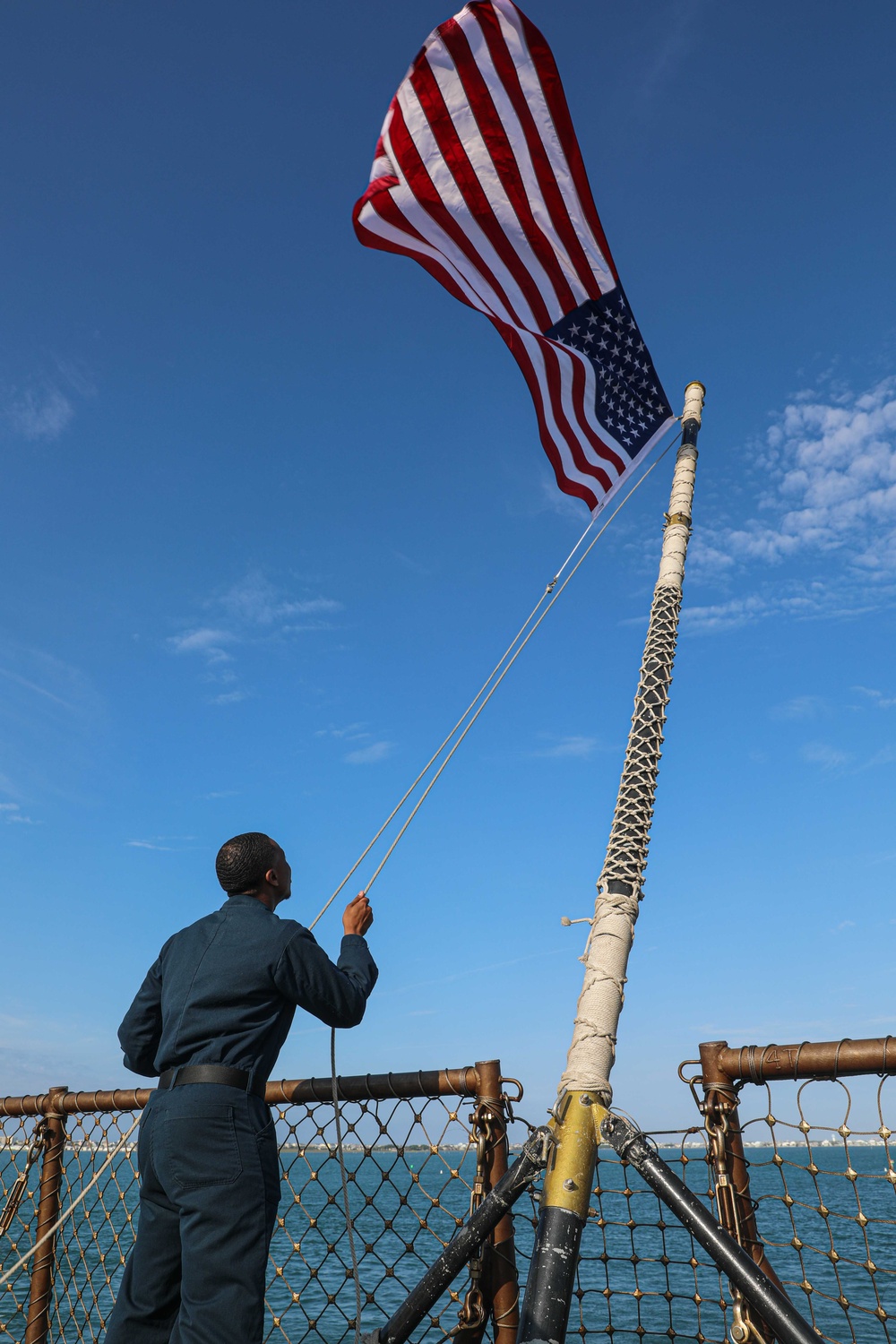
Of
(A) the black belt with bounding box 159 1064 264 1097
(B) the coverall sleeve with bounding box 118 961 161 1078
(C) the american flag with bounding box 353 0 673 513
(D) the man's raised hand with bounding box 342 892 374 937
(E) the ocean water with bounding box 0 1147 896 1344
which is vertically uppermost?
(C) the american flag with bounding box 353 0 673 513

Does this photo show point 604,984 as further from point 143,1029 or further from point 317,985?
point 143,1029

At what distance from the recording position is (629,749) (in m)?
3.87

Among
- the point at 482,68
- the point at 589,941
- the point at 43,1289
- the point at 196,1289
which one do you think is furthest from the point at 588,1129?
the point at 482,68

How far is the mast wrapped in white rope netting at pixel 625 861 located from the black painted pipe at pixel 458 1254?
1.09 feet

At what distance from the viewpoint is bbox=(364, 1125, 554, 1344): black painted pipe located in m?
2.89

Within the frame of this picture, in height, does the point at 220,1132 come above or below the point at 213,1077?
below

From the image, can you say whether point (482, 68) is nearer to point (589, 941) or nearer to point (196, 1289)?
point (589, 941)

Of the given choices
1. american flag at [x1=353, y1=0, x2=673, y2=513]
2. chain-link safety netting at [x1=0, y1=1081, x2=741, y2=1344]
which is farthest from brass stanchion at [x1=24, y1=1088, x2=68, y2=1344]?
american flag at [x1=353, y1=0, x2=673, y2=513]

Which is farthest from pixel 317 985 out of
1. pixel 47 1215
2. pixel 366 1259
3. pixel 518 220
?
pixel 366 1259

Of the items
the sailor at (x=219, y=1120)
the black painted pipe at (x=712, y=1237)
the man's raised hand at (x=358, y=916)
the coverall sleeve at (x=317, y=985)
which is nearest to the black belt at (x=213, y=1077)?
the sailor at (x=219, y=1120)

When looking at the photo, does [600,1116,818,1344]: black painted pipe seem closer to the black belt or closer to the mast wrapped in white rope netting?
the mast wrapped in white rope netting

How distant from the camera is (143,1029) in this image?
3412 millimetres

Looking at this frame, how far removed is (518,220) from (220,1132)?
4601mm

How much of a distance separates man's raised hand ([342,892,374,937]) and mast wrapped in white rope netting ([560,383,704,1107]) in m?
0.82
